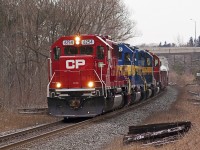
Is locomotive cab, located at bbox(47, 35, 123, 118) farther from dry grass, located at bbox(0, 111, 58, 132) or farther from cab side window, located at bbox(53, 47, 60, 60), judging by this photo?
dry grass, located at bbox(0, 111, 58, 132)

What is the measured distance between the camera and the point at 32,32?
29.8 m

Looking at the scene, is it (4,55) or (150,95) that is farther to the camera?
(4,55)

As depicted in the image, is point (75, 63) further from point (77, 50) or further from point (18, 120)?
point (18, 120)

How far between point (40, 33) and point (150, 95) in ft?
29.6

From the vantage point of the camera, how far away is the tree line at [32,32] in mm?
29859

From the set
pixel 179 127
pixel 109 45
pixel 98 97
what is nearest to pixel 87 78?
pixel 98 97

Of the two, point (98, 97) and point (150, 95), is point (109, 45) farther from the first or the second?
point (150, 95)

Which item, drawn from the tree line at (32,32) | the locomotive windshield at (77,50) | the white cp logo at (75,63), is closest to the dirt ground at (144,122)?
the white cp logo at (75,63)

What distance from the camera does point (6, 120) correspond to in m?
15.6

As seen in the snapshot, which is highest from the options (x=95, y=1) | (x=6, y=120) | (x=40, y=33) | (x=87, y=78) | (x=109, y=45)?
(x=95, y=1)

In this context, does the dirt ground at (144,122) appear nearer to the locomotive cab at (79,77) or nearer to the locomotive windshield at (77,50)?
the locomotive cab at (79,77)

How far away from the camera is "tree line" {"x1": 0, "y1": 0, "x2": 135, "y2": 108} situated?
98.0 feet

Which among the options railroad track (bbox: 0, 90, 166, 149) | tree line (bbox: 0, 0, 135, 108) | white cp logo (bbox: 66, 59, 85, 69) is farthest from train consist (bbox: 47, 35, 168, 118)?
tree line (bbox: 0, 0, 135, 108)

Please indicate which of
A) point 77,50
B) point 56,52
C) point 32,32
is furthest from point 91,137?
point 32,32
